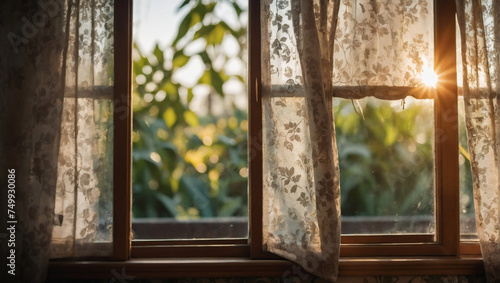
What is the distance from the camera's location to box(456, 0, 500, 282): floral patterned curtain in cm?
176

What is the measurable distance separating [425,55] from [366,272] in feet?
3.25

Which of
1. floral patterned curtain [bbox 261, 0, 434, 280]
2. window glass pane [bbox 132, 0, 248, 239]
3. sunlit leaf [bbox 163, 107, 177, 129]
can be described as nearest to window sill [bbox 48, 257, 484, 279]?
floral patterned curtain [bbox 261, 0, 434, 280]

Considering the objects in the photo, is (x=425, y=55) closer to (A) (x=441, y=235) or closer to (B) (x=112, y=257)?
(A) (x=441, y=235)

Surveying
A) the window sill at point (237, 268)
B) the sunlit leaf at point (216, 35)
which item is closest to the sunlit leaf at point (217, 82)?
the sunlit leaf at point (216, 35)

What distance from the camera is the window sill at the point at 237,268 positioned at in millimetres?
1721

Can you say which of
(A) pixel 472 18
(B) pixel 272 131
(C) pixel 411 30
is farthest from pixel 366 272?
(A) pixel 472 18

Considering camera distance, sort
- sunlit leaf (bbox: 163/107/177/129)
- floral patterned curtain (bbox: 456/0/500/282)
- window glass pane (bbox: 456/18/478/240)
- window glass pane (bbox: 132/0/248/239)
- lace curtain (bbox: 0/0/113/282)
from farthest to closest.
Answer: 1. sunlit leaf (bbox: 163/107/177/129)
2. window glass pane (bbox: 132/0/248/239)
3. window glass pane (bbox: 456/18/478/240)
4. floral patterned curtain (bbox: 456/0/500/282)
5. lace curtain (bbox: 0/0/113/282)

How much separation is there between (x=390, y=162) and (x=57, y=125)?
4.88 feet

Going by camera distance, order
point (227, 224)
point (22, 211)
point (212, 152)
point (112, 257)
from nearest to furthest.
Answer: point (22, 211), point (112, 257), point (227, 224), point (212, 152)

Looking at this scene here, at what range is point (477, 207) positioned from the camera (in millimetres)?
1774

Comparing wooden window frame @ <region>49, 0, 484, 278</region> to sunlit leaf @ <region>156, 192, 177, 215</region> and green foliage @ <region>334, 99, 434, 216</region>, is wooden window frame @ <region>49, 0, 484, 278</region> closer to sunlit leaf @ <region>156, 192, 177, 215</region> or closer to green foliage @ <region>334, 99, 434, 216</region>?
green foliage @ <region>334, 99, 434, 216</region>

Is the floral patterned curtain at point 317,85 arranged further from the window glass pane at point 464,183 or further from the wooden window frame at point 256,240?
the window glass pane at point 464,183

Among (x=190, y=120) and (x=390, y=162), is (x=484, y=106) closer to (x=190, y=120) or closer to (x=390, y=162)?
(x=390, y=162)

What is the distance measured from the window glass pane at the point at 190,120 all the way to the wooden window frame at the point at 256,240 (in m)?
0.11
